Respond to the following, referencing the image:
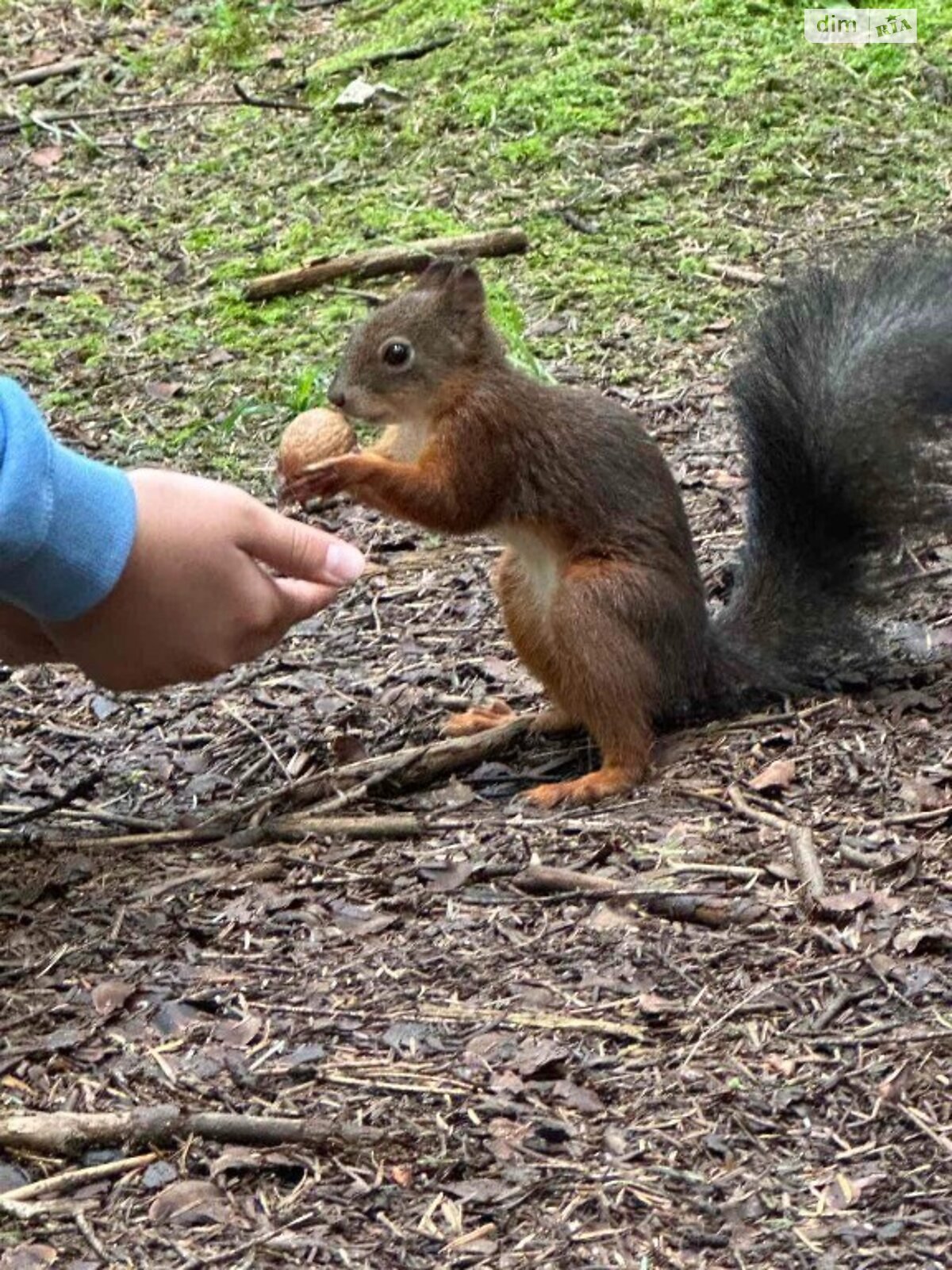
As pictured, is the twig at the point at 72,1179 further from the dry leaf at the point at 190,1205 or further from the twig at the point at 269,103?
the twig at the point at 269,103

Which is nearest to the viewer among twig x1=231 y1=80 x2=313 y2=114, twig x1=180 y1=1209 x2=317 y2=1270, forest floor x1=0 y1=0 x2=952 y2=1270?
twig x1=180 y1=1209 x2=317 y2=1270

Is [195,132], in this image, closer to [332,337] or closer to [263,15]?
[263,15]

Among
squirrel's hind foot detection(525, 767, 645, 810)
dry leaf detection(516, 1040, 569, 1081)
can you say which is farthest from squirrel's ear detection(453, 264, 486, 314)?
dry leaf detection(516, 1040, 569, 1081)

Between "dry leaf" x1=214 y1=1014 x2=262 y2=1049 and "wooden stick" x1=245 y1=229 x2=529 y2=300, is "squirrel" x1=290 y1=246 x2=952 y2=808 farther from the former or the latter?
"wooden stick" x1=245 y1=229 x2=529 y2=300

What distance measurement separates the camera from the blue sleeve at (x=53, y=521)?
245 cm

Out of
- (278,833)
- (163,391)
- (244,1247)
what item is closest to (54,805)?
(278,833)

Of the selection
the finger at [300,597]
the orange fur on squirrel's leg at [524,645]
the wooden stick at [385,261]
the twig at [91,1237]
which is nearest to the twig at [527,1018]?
the twig at [91,1237]

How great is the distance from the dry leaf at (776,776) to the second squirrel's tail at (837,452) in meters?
0.41

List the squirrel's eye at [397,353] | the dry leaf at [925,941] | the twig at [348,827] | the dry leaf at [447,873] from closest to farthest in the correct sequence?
the dry leaf at [925,941], the dry leaf at [447,873], the twig at [348,827], the squirrel's eye at [397,353]

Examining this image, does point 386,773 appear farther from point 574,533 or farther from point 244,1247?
point 244,1247

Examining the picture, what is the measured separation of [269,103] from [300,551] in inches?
191

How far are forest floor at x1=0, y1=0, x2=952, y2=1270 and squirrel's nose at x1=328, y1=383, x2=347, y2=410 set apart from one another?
564 millimetres

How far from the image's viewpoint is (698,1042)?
8.41ft

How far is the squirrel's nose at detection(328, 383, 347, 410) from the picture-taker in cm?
423
